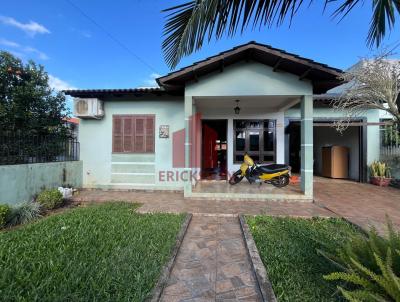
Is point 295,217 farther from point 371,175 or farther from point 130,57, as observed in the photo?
point 130,57

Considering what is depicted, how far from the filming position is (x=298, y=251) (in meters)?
3.59

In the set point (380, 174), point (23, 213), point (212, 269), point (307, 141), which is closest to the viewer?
point (212, 269)

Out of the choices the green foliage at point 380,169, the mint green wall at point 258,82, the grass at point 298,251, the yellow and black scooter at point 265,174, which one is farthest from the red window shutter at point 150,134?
the green foliage at point 380,169

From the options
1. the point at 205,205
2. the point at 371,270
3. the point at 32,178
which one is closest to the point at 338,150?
the point at 205,205

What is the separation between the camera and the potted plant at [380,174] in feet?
31.2

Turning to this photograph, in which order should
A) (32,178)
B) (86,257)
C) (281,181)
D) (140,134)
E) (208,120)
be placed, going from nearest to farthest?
(86,257) < (32,178) < (281,181) < (140,134) < (208,120)

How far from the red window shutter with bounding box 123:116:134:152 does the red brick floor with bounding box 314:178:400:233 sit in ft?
20.6

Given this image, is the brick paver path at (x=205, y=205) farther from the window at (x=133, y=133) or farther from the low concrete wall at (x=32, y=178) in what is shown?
the window at (x=133, y=133)

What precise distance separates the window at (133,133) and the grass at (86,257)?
148 inches

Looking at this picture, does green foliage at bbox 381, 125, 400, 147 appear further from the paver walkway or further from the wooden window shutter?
the wooden window shutter

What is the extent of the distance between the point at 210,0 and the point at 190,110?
5.10 meters

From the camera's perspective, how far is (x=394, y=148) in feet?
32.6

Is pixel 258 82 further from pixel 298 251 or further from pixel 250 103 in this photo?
pixel 298 251

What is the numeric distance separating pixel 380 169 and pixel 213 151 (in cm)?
752
